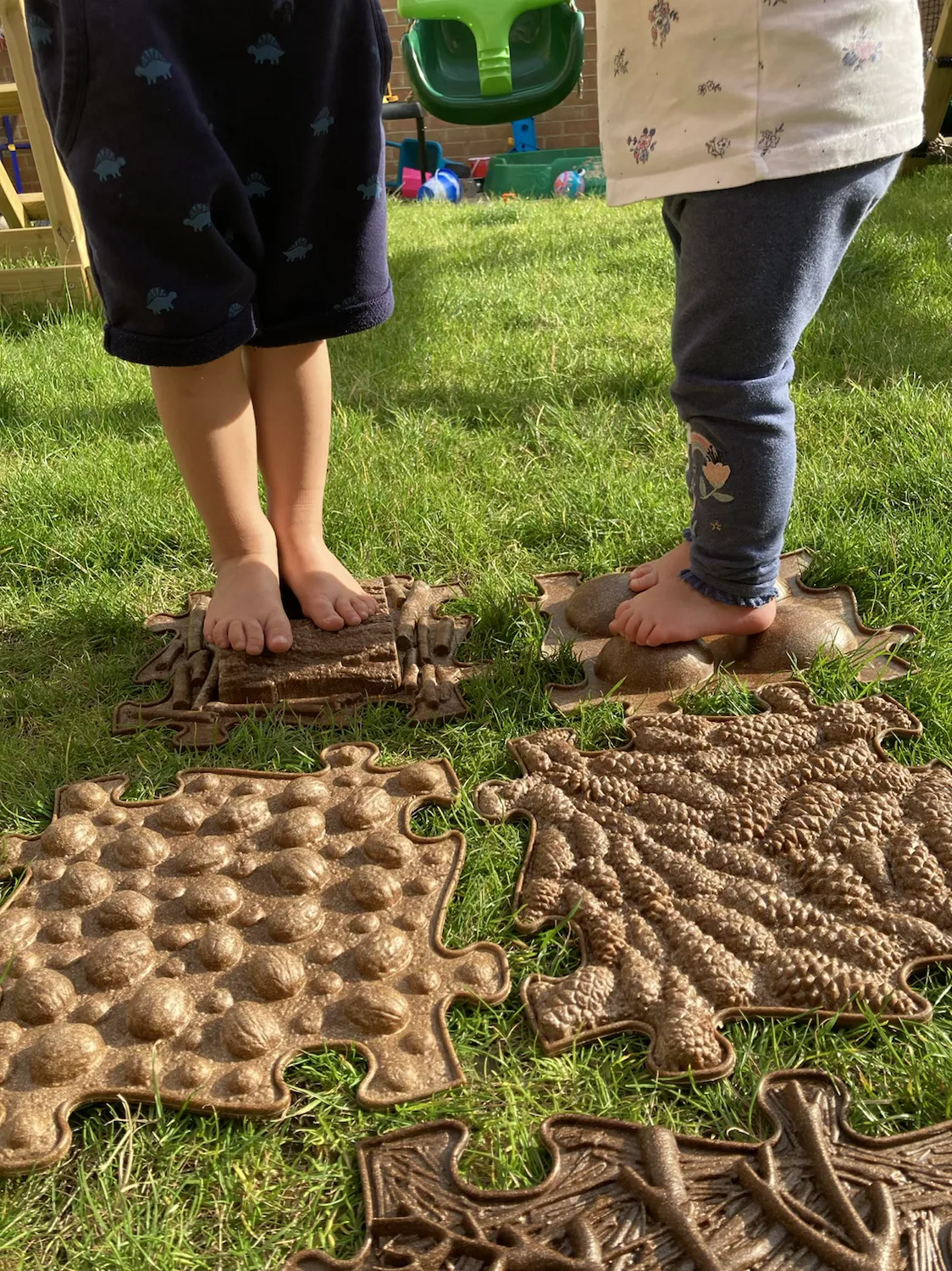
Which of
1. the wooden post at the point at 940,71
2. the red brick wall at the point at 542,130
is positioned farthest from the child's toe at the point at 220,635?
the red brick wall at the point at 542,130

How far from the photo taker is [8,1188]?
1.03 meters

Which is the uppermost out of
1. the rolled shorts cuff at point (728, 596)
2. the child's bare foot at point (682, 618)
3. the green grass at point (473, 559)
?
the rolled shorts cuff at point (728, 596)

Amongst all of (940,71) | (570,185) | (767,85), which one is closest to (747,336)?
(767,85)

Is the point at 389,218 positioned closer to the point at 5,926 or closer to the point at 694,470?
the point at 694,470

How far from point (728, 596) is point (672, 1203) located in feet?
3.26

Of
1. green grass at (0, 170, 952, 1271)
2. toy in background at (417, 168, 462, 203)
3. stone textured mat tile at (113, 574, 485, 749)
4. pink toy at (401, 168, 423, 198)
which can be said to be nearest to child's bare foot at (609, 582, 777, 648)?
green grass at (0, 170, 952, 1271)

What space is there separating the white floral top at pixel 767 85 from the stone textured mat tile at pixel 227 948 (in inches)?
37.2

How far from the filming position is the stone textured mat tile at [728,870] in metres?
1.17

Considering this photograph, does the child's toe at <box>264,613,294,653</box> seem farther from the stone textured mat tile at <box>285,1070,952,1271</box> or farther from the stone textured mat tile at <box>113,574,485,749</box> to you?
the stone textured mat tile at <box>285,1070,952,1271</box>

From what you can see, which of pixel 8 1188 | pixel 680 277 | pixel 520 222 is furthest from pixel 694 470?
pixel 520 222

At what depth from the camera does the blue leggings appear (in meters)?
1.43

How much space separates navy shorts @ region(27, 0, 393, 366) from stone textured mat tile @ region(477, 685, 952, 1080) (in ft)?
2.76

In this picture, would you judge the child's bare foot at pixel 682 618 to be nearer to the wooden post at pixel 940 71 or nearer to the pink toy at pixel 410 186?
the wooden post at pixel 940 71

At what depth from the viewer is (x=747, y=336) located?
151 centimetres
